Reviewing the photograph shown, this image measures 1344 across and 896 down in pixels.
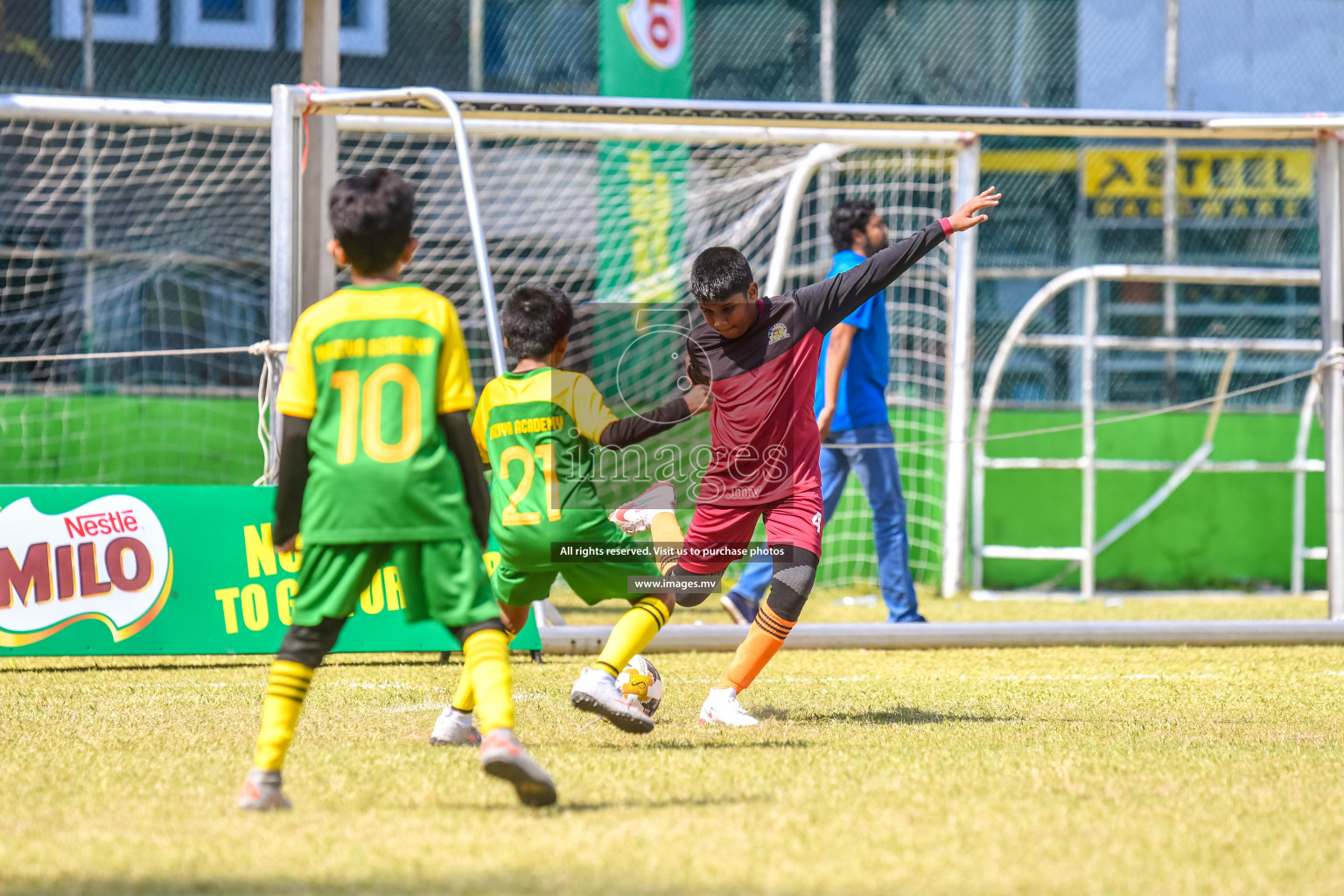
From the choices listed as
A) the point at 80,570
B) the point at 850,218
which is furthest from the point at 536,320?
the point at 850,218

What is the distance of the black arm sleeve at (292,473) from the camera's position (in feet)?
10.9

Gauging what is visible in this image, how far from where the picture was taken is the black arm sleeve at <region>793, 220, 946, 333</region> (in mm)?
4531

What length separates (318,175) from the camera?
6.58m

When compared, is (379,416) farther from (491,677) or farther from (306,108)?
(306,108)

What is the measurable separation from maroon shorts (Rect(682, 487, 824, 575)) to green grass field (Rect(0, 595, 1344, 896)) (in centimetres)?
55

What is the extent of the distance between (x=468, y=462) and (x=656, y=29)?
9019 mm

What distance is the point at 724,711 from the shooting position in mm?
4488

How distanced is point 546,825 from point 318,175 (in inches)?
169

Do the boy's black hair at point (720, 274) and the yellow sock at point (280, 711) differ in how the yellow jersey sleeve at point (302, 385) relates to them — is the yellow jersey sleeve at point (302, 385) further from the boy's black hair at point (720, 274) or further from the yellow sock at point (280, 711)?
the boy's black hair at point (720, 274)

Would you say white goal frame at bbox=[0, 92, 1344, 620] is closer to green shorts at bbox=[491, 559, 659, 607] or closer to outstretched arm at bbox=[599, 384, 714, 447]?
green shorts at bbox=[491, 559, 659, 607]

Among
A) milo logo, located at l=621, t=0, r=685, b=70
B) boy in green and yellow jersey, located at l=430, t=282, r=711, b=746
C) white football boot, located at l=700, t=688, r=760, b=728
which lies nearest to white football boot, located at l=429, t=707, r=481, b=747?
boy in green and yellow jersey, located at l=430, t=282, r=711, b=746

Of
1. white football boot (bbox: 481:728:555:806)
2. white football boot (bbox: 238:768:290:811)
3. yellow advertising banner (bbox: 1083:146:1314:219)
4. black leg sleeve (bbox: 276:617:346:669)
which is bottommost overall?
white football boot (bbox: 238:768:290:811)

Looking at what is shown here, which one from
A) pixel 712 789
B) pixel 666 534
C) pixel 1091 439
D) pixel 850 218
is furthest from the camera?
pixel 1091 439

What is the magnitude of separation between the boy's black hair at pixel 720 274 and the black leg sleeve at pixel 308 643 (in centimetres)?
164
